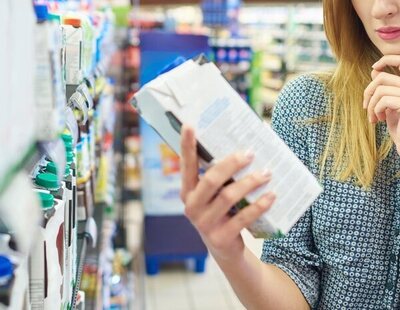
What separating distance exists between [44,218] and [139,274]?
4.17 meters

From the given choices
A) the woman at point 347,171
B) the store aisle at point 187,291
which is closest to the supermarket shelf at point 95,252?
the woman at point 347,171

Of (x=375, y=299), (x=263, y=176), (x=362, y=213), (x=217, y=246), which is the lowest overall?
(x=375, y=299)

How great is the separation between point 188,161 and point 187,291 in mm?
4153

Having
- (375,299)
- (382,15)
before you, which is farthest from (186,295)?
(382,15)

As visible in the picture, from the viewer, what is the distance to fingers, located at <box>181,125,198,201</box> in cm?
72

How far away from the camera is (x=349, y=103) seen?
1.36 m

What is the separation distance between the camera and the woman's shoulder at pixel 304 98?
4.46ft

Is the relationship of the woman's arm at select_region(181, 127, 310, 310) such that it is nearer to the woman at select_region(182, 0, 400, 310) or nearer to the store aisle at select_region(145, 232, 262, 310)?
the woman at select_region(182, 0, 400, 310)

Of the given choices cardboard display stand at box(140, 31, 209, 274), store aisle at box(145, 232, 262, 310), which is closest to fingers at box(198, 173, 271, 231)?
store aisle at box(145, 232, 262, 310)

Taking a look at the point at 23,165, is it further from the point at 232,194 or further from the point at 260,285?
the point at 260,285

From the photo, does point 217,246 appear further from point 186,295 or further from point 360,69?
point 186,295

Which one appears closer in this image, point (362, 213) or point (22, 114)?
point (22, 114)

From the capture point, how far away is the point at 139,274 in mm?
4926

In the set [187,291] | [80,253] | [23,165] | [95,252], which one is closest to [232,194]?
[23,165]
